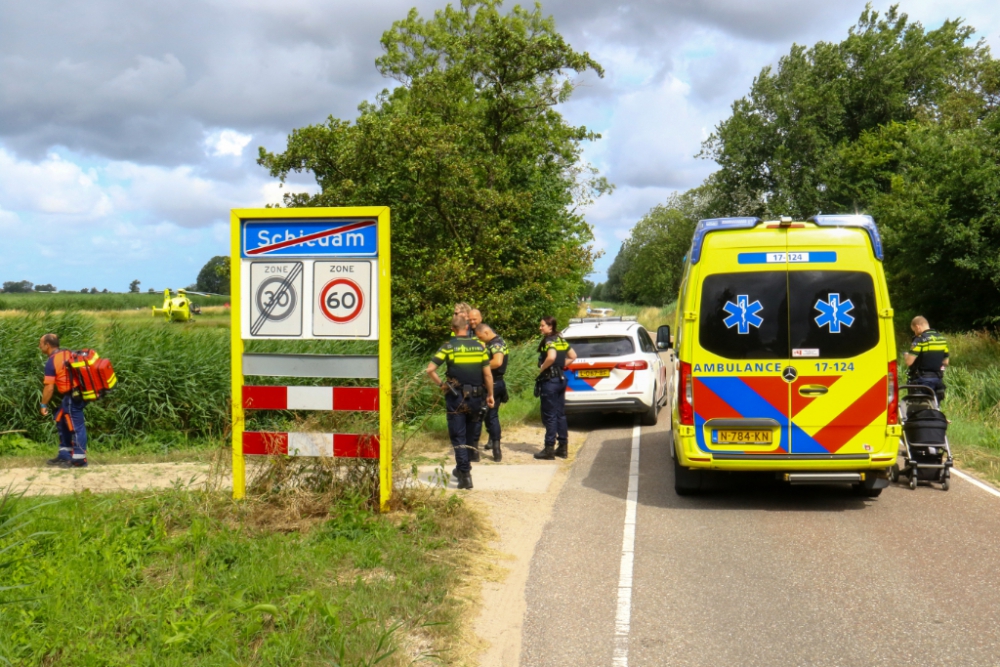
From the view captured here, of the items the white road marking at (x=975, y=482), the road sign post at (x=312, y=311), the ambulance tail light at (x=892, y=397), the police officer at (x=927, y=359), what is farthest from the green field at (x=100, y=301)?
the white road marking at (x=975, y=482)

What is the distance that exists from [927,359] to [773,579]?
690 cm

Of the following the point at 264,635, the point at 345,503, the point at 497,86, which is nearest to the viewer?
the point at 264,635

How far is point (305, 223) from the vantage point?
25.2ft

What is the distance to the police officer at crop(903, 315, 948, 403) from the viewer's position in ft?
38.9

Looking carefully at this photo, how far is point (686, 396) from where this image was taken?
338 inches

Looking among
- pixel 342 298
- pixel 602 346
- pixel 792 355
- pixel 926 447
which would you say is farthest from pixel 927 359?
pixel 342 298

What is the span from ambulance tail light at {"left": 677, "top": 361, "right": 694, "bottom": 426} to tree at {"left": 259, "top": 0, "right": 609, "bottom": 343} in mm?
13002

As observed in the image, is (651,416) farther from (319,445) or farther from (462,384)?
(319,445)

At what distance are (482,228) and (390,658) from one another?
18.6 m

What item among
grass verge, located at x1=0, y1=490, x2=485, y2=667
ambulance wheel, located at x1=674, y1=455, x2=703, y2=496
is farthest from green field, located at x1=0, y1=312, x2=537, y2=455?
grass verge, located at x1=0, y1=490, x2=485, y2=667

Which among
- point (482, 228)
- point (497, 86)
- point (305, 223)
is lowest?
point (305, 223)

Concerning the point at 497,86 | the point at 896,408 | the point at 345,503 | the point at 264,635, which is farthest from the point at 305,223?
the point at 497,86

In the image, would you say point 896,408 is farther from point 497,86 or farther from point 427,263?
point 497,86

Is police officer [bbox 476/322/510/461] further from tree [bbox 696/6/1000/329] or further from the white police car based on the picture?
tree [bbox 696/6/1000/329]
